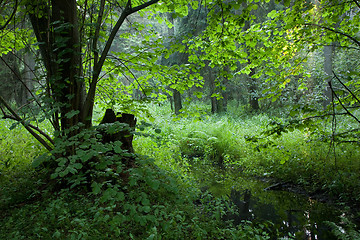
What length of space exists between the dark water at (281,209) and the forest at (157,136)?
0.12 feet

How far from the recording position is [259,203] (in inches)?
222

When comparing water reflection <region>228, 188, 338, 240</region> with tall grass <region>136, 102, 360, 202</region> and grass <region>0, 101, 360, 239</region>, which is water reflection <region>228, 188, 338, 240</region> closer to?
grass <region>0, 101, 360, 239</region>

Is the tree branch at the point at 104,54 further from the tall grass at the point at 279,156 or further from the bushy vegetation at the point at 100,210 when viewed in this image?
the tall grass at the point at 279,156

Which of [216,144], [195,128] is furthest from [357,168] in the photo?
[195,128]

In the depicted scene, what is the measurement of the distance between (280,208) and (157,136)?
13.9 feet

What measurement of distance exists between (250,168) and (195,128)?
3643mm

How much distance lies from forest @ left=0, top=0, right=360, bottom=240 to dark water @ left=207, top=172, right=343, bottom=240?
0.04 metres

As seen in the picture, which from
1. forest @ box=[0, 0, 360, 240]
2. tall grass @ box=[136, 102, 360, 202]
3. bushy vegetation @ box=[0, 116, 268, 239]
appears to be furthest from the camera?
tall grass @ box=[136, 102, 360, 202]

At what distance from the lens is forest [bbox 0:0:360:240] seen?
2697mm


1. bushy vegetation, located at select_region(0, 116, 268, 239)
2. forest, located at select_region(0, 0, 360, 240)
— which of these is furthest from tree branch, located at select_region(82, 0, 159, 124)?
bushy vegetation, located at select_region(0, 116, 268, 239)

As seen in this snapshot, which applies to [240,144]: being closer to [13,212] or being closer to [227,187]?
[227,187]

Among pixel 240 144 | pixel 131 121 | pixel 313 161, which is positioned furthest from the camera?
pixel 240 144

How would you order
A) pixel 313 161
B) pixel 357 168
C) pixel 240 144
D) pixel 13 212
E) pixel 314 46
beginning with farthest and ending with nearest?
1. pixel 240 144
2. pixel 313 161
3. pixel 357 168
4. pixel 314 46
5. pixel 13 212

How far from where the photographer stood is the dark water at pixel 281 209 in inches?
173
